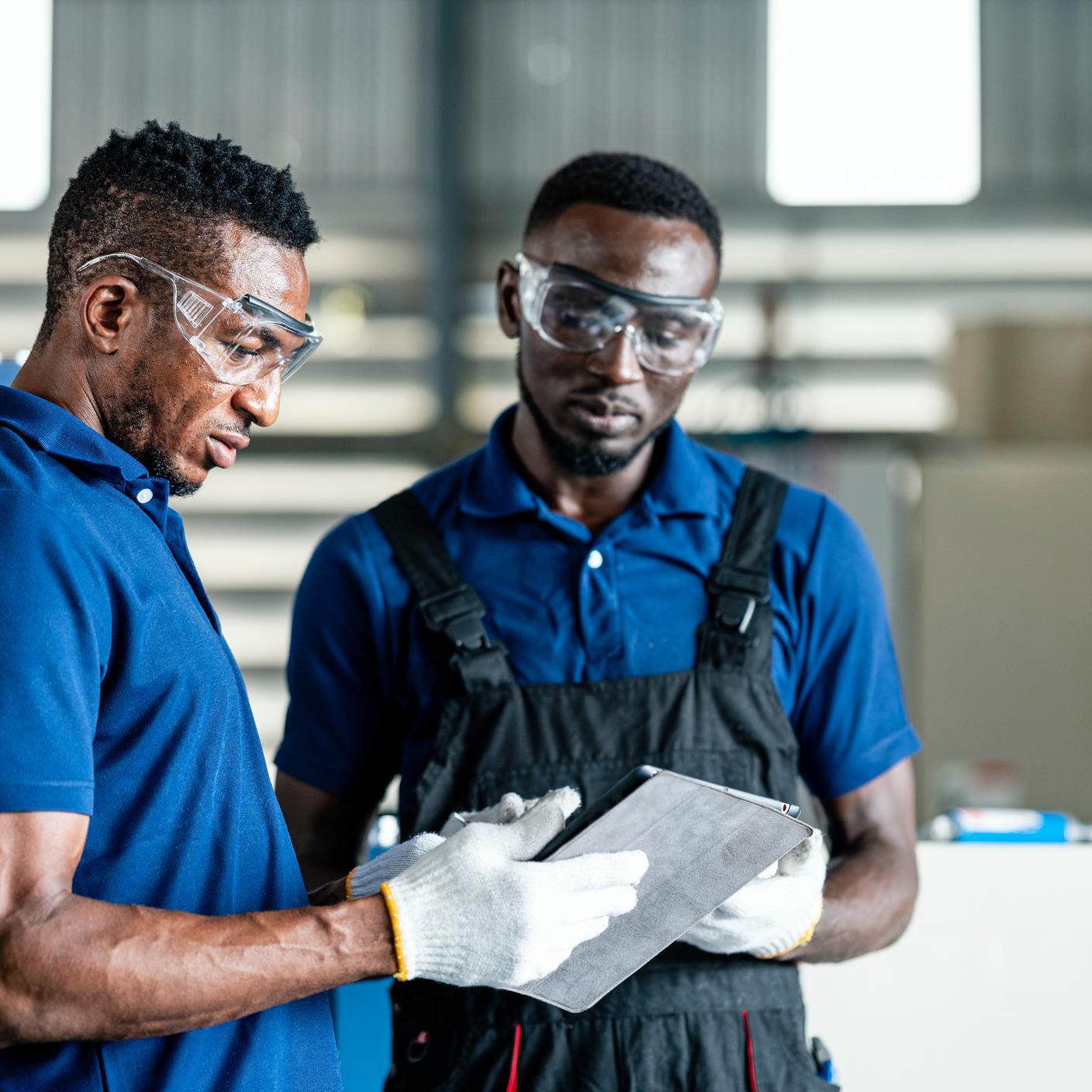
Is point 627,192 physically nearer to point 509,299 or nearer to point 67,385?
point 509,299

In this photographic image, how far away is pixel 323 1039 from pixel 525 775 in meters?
0.38

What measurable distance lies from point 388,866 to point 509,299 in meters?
0.78

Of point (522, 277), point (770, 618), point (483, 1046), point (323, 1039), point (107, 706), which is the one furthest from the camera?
point (522, 277)

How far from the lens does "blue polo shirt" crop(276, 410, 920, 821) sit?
157 cm

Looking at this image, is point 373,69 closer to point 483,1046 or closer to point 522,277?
point 522,277

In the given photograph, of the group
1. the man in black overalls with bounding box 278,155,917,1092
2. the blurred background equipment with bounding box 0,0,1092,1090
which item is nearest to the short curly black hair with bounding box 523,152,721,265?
the man in black overalls with bounding box 278,155,917,1092

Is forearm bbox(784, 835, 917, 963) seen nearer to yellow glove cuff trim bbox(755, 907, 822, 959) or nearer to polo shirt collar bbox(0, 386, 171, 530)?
yellow glove cuff trim bbox(755, 907, 822, 959)

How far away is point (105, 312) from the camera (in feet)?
3.68

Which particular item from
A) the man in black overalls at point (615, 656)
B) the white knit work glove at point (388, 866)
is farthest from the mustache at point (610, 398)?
the white knit work glove at point (388, 866)

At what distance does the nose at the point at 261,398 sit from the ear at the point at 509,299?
55 cm

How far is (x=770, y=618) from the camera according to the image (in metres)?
1.57

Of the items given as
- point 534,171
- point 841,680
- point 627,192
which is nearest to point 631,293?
point 627,192

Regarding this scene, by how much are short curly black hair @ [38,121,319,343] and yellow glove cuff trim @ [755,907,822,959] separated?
2.83 ft

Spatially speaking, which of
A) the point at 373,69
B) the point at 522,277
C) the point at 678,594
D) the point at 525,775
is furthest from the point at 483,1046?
the point at 373,69
